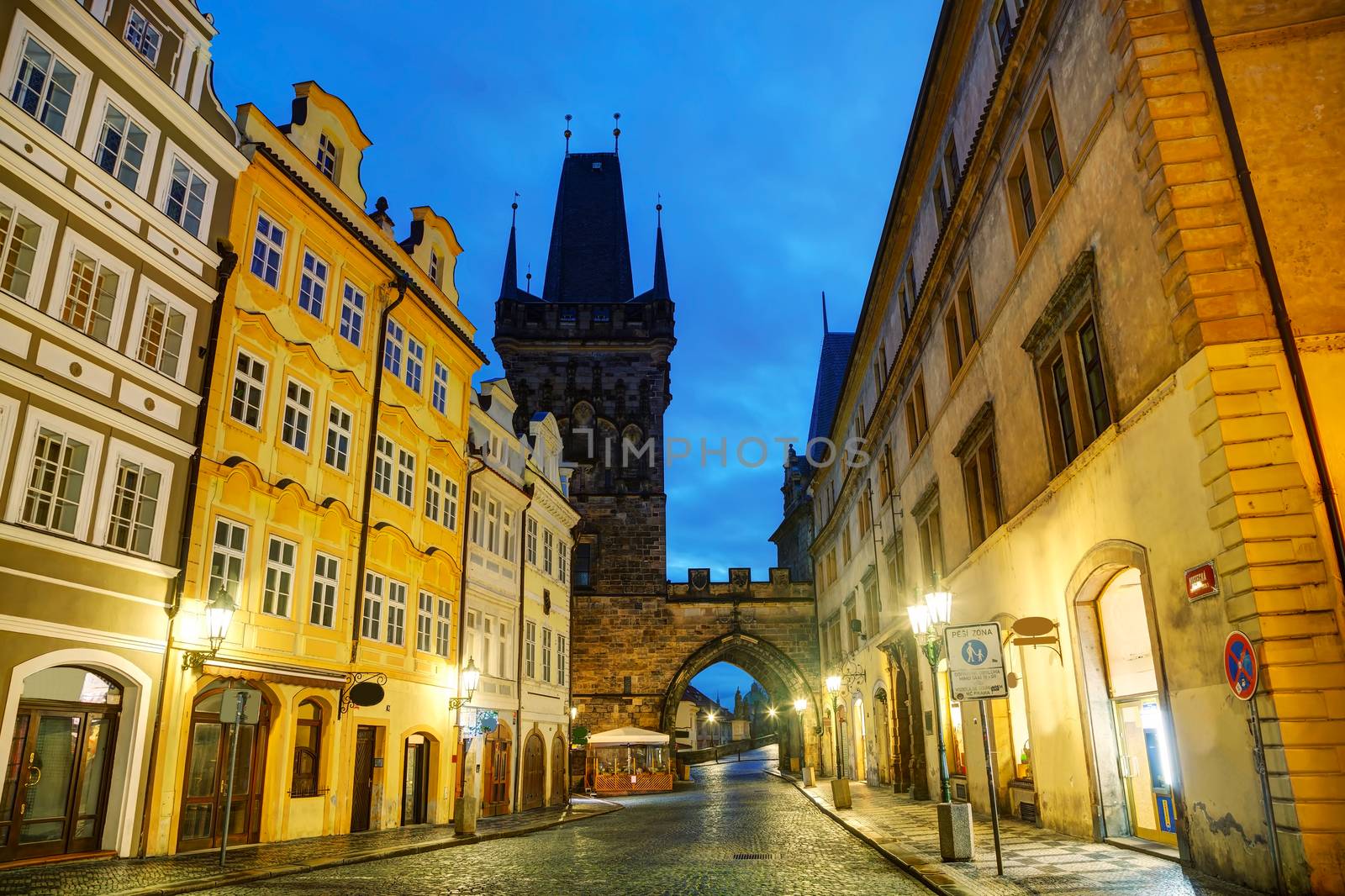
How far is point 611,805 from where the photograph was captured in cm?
2983

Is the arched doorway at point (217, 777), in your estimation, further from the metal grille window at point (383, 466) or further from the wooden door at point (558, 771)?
the wooden door at point (558, 771)

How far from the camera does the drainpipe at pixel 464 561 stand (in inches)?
876

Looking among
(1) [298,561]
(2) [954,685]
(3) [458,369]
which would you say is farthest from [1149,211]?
(3) [458,369]

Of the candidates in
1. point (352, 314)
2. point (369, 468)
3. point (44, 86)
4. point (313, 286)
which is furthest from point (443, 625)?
point (44, 86)

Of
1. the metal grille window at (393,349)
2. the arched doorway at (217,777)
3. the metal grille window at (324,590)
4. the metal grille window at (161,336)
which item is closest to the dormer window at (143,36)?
the metal grille window at (161,336)

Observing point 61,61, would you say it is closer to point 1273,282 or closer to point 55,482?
point 55,482

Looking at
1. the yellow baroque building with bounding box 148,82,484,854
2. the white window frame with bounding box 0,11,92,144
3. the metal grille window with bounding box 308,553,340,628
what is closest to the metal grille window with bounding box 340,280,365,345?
the yellow baroque building with bounding box 148,82,484,854

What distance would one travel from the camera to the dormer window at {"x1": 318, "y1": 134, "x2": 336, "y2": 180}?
63.2 feet

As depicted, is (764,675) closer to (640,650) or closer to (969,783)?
(640,650)

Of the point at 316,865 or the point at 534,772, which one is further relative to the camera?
the point at 534,772

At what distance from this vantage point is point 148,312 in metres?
14.3

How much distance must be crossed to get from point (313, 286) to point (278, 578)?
18.8 feet

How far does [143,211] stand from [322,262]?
4.59 m

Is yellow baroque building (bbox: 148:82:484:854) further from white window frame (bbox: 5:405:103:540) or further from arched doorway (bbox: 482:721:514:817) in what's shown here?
arched doorway (bbox: 482:721:514:817)
